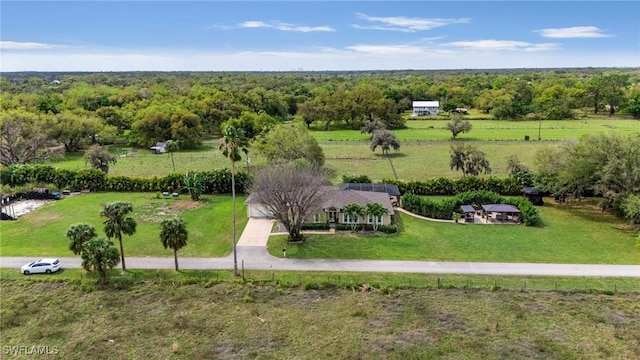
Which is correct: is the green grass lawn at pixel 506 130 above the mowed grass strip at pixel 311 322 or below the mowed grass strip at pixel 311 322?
above

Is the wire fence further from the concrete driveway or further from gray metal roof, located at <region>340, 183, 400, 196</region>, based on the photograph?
gray metal roof, located at <region>340, 183, 400, 196</region>

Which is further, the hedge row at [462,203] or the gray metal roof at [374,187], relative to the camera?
the gray metal roof at [374,187]

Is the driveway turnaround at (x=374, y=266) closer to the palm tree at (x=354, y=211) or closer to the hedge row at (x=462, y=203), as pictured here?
the palm tree at (x=354, y=211)

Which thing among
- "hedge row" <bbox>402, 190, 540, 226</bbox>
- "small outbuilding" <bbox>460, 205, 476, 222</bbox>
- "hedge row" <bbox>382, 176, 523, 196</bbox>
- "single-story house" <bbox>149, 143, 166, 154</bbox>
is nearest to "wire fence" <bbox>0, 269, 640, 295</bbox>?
"hedge row" <bbox>402, 190, 540, 226</bbox>

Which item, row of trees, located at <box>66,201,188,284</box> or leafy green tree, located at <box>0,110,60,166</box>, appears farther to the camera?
leafy green tree, located at <box>0,110,60,166</box>

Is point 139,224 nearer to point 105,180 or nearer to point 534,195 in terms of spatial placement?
point 105,180

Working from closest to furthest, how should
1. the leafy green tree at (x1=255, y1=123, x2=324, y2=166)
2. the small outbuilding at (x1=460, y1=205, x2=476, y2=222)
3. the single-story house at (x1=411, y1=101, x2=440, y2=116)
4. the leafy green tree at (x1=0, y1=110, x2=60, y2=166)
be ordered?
the small outbuilding at (x1=460, y1=205, x2=476, y2=222) → the leafy green tree at (x1=255, y1=123, x2=324, y2=166) → the leafy green tree at (x1=0, y1=110, x2=60, y2=166) → the single-story house at (x1=411, y1=101, x2=440, y2=116)

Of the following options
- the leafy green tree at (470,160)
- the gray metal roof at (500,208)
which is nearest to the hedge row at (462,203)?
the gray metal roof at (500,208)
